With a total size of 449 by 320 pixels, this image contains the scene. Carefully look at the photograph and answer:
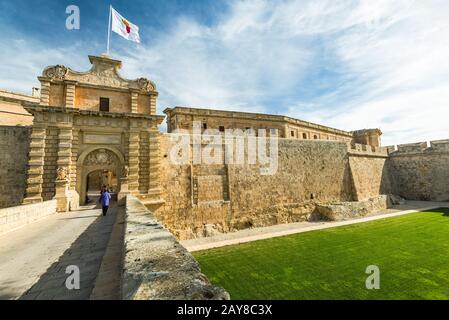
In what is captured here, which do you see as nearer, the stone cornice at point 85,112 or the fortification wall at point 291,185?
the stone cornice at point 85,112

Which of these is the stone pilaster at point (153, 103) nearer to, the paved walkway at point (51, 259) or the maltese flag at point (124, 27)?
the maltese flag at point (124, 27)

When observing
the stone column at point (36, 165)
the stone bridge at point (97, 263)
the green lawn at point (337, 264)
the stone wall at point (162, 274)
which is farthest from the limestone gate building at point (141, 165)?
the stone wall at point (162, 274)

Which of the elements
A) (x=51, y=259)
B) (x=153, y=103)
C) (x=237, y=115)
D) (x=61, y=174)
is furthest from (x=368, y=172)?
(x=61, y=174)

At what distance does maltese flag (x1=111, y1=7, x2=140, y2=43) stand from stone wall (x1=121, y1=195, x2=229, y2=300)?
14.3 m

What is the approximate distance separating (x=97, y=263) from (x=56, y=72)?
12638mm

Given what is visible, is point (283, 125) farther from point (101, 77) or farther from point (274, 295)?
point (274, 295)

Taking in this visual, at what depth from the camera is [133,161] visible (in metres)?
12.2

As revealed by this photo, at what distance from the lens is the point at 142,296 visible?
147 cm

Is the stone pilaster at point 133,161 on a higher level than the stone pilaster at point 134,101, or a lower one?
lower

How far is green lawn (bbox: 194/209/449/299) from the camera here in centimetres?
626

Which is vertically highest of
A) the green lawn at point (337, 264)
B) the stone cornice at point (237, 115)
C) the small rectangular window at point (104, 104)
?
the stone cornice at point (237, 115)

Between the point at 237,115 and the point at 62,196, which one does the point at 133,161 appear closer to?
the point at 62,196

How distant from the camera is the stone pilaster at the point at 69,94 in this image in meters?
11.4

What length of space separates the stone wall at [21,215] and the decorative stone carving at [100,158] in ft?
10.3
